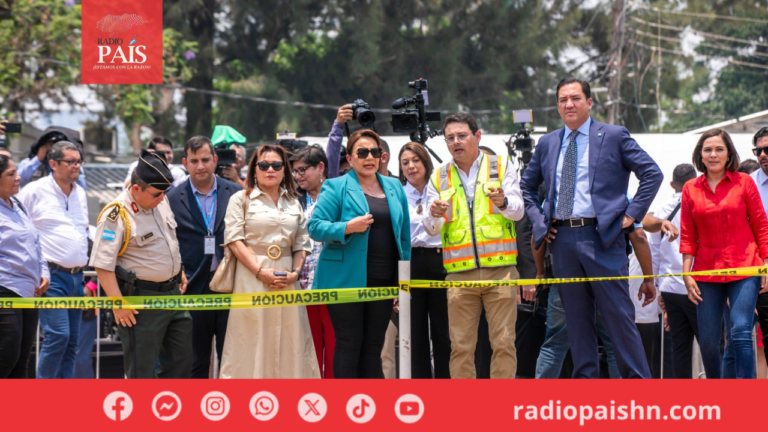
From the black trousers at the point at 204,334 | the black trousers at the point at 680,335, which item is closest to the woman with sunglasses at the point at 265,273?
the black trousers at the point at 204,334

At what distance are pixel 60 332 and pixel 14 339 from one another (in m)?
1.06

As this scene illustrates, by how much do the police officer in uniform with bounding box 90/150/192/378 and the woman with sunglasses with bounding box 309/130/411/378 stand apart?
88cm

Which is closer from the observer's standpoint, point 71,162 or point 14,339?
point 14,339

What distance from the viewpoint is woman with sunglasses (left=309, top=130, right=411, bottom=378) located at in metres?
5.05

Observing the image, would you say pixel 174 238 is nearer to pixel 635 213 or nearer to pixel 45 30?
pixel 635 213

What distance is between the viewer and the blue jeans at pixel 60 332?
612cm

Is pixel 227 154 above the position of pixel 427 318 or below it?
above

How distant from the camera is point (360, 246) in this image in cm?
509

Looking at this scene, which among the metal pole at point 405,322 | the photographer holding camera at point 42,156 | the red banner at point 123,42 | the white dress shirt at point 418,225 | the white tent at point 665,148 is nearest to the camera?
the metal pole at point 405,322

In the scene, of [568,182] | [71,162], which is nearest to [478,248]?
[568,182]

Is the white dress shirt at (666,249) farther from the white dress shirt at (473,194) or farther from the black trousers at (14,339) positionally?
the black trousers at (14,339)

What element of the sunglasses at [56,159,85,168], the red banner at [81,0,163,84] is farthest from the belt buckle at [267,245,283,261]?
the red banner at [81,0,163,84]

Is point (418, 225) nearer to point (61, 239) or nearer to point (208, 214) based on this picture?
point (208, 214)

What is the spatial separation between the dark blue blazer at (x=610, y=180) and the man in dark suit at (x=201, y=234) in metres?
2.15
